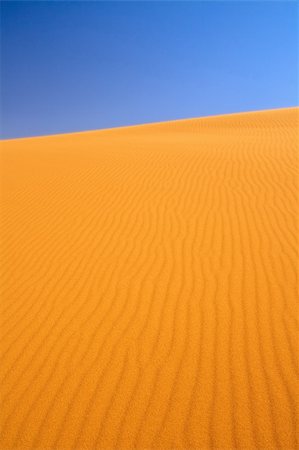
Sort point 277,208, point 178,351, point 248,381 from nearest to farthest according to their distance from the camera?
point 248,381
point 178,351
point 277,208

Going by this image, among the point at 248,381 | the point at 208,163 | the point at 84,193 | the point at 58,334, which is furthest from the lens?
the point at 208,163

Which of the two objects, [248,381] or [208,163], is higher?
[208,163]

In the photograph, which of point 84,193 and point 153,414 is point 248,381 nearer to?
point 153,414

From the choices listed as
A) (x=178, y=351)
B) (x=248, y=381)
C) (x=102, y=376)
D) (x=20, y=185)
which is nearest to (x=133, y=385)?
(x=102, y=376)

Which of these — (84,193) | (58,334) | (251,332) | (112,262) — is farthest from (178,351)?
(84,193)

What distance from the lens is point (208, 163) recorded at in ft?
31.5

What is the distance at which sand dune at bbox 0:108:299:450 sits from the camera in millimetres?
2672

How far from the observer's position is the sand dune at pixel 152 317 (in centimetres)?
267

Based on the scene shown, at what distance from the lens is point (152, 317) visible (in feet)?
12.4

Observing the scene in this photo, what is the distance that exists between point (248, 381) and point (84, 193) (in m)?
5.90

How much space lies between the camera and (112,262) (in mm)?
4969

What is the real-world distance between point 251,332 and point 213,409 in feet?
3.20

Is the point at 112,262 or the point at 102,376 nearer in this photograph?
the point at 102,376

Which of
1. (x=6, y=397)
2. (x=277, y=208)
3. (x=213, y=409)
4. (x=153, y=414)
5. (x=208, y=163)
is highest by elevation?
(x=208, y=163)
